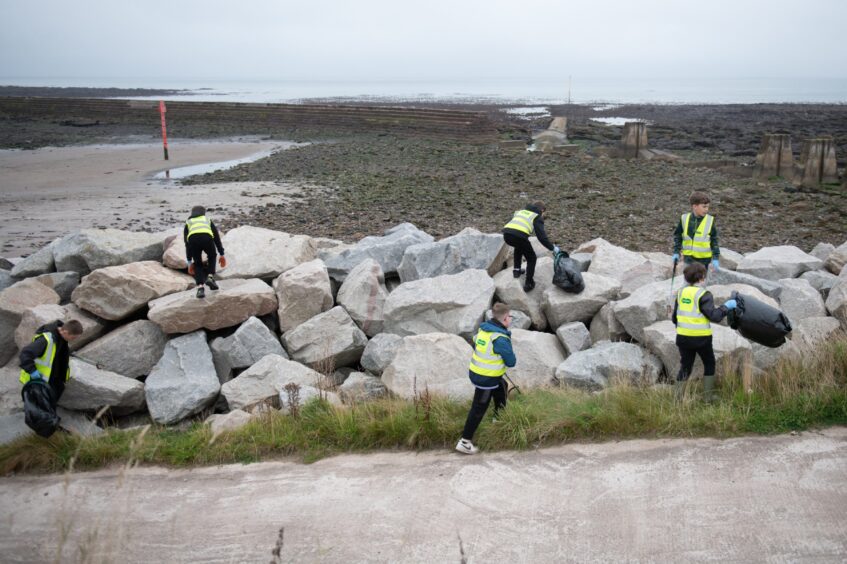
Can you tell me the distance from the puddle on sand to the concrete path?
797 inches

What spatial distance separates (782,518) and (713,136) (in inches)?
1414

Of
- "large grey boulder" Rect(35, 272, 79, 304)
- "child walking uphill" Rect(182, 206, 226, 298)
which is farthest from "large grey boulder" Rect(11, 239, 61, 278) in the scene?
"child walking uphill" Rect(182, 206, 226, 298)

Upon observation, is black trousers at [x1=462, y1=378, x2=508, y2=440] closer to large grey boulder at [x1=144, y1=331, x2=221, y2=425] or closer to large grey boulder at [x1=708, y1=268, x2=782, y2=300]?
large grey boulder at [x1=144, y1=331, x2=221, y2=425]

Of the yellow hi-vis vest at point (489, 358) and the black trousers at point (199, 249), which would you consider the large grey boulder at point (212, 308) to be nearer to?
the black trousers at point (199, 249)

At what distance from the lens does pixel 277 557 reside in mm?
5082

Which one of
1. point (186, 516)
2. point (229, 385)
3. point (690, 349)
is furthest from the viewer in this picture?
point (229, 385)

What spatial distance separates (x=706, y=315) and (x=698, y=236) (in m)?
2.61

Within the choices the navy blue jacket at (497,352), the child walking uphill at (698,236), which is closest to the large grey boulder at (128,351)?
the navy blue jacket at (497,352)

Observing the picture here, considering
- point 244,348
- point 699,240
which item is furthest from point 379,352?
point 699,240

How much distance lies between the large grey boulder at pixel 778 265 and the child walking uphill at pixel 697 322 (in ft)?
14.0

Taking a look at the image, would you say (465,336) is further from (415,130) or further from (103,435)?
(415,130)

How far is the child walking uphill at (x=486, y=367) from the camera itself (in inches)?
242

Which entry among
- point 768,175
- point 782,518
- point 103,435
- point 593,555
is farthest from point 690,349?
point 768,175

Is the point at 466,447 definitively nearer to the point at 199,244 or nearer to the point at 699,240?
the point at 699,240
